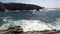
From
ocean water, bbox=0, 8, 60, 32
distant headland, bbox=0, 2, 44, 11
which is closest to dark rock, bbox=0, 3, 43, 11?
distant headland, bbox=0, 2, 44, 11

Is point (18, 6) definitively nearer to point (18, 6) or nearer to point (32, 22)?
point (18, 6)

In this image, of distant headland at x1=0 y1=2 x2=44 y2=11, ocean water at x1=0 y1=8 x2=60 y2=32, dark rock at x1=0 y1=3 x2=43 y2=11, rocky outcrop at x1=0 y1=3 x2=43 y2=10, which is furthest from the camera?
dark rock at x1=0 y1=3 x2=43 y2=11

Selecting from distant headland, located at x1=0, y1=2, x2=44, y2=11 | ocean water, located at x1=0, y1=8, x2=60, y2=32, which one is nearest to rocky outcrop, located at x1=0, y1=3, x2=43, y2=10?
distant headland, located at x1=0, y1=2, x2=44, y2=11

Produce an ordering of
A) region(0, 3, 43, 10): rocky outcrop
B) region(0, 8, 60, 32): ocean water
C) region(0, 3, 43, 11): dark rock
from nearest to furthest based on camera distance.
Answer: region(0, 8, 60, 32): ocean water < region(0, 3, 43, 10): rocky outcrop < region(0, 3, 43, 11): dark rock

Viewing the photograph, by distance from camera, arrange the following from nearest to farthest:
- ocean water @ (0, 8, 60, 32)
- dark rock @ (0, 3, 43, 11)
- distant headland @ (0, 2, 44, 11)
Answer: ocean water @ (0, 8, 60, 32)
distant headland @ (0, 2, 44, 11)
dark rock @ (0, 3, 43, 11)

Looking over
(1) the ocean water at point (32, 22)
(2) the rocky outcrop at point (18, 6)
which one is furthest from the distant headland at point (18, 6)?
(1) the ocean water at point (32, 22)

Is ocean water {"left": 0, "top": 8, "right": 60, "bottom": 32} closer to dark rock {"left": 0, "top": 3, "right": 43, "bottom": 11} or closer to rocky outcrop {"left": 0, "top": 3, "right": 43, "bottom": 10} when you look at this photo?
rocky outcrop {"left": 0, "top": 3, "right": 43, "bottom": 10}

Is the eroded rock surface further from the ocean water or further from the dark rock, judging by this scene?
the ocean water

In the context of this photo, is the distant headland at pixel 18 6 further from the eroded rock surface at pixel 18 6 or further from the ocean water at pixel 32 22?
the ocean water at pixel 32 22

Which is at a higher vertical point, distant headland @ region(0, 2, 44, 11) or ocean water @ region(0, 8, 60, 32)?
distant headland @ region(0, 2, 44, 11)

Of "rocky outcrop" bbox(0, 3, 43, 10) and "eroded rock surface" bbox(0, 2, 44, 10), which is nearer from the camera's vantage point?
"eroded rock surface" bbox(0, 2, 44, 10)

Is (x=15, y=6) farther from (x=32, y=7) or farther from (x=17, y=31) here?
(x=17, y=31)

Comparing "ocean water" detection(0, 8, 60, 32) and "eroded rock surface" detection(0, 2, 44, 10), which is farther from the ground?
"eroded rock surface" detection(0, 2, 44, 10)

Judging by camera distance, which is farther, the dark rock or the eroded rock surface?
→ the dark rock
